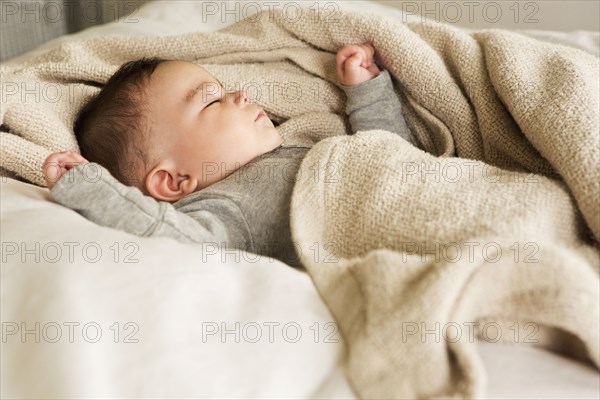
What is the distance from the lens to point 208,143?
36.2 inches

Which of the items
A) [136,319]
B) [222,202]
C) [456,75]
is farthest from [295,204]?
[456,75]

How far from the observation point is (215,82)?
986 mm

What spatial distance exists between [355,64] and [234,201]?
11.9 inches

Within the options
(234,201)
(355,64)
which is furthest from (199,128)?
(355,64)

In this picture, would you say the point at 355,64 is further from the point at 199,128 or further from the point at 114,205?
the point at 114,205

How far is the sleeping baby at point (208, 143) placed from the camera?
0.83 meters

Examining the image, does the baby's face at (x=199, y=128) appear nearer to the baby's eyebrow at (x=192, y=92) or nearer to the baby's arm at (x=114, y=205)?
the baby's eyebrow at (x=192, y=92)

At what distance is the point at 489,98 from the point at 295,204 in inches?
13.7

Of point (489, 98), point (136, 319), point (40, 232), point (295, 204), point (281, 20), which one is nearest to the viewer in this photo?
point (136, 319)

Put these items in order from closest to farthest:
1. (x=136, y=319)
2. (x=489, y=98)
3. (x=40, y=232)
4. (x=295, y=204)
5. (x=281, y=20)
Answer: (x=136, y=319)
(x=40, y=232)
(x=295, y=204)
(x=489, y=98)
(x=281, y=20)

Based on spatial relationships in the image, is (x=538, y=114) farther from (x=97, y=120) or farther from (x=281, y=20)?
(x=97, y=120)

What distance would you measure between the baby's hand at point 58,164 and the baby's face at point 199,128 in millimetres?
145

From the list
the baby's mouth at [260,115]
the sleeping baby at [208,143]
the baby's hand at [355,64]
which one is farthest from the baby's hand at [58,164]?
the baby's hand at [355,64]

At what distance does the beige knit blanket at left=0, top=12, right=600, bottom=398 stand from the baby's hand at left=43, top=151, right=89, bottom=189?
10cm
